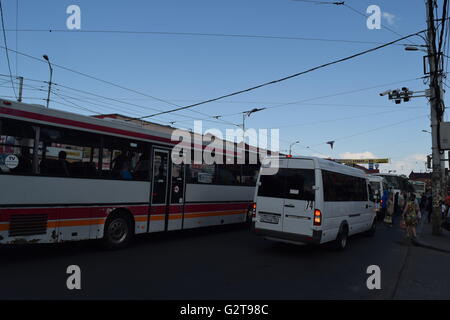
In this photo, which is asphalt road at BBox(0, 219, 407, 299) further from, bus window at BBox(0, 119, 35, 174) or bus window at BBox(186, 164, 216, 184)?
bus window at BBox(186, 164, 216, 184)

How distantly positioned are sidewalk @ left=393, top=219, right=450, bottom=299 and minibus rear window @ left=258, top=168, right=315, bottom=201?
2.77 metres

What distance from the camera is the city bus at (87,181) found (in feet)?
22.8

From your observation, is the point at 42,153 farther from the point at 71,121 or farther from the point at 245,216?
the point at 245,216

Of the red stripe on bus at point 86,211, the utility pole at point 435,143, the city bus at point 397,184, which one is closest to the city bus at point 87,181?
the red stripe on bus at point 86,211

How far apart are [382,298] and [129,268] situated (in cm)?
461

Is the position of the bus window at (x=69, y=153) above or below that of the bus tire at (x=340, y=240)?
above

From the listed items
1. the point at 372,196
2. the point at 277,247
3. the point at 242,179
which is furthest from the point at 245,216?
the point at 372,196

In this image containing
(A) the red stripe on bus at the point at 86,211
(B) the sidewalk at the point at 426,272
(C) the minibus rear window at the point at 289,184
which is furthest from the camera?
(C) the minibus rear window at the point at 289,184

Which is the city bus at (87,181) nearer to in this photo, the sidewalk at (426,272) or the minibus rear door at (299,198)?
the minibus rear door at (299,198)

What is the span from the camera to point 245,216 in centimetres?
1413

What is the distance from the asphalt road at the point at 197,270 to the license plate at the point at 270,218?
0.84 m

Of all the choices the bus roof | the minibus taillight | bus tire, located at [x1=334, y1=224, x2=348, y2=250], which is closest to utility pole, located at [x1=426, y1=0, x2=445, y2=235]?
bus tire, located at [x1=334, y1=224, x2=348, y2=250]

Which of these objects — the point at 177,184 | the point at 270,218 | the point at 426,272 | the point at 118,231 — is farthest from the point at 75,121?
the point at 426,272

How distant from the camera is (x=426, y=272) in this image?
8.02 metres
